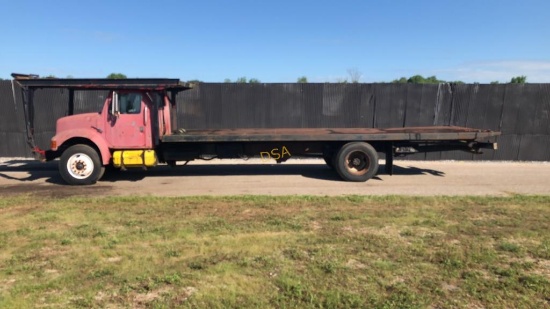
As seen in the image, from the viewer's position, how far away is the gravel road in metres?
8.84

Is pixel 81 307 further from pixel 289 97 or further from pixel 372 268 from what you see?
pixel 289 97

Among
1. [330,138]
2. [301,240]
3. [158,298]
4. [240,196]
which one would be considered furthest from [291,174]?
[158,298]

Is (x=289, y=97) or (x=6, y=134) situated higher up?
(x=289, y=97)

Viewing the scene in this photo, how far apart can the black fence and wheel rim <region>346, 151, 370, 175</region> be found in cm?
433

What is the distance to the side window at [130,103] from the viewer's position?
9.62m

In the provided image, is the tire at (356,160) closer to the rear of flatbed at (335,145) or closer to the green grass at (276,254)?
the rear of flatbed at (335,145)

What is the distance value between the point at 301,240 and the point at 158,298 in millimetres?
2137

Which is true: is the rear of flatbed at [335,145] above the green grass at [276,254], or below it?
above

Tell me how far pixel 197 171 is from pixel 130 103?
2802 millimetres

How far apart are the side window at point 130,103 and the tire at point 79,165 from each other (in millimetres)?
1219

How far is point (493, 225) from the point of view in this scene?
6070 millimetres

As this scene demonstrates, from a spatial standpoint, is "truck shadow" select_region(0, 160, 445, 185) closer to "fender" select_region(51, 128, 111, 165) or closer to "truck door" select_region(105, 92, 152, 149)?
"fender" select_region(51, 128, 111, 165)

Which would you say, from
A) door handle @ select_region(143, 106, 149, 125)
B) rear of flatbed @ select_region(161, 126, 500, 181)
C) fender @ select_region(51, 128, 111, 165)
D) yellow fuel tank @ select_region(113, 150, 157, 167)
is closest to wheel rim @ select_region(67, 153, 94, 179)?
fender @ select_region(51, 128, 111, 165)

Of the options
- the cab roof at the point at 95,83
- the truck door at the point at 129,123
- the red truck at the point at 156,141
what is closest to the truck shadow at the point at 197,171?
the red truck at the point at 156,141
